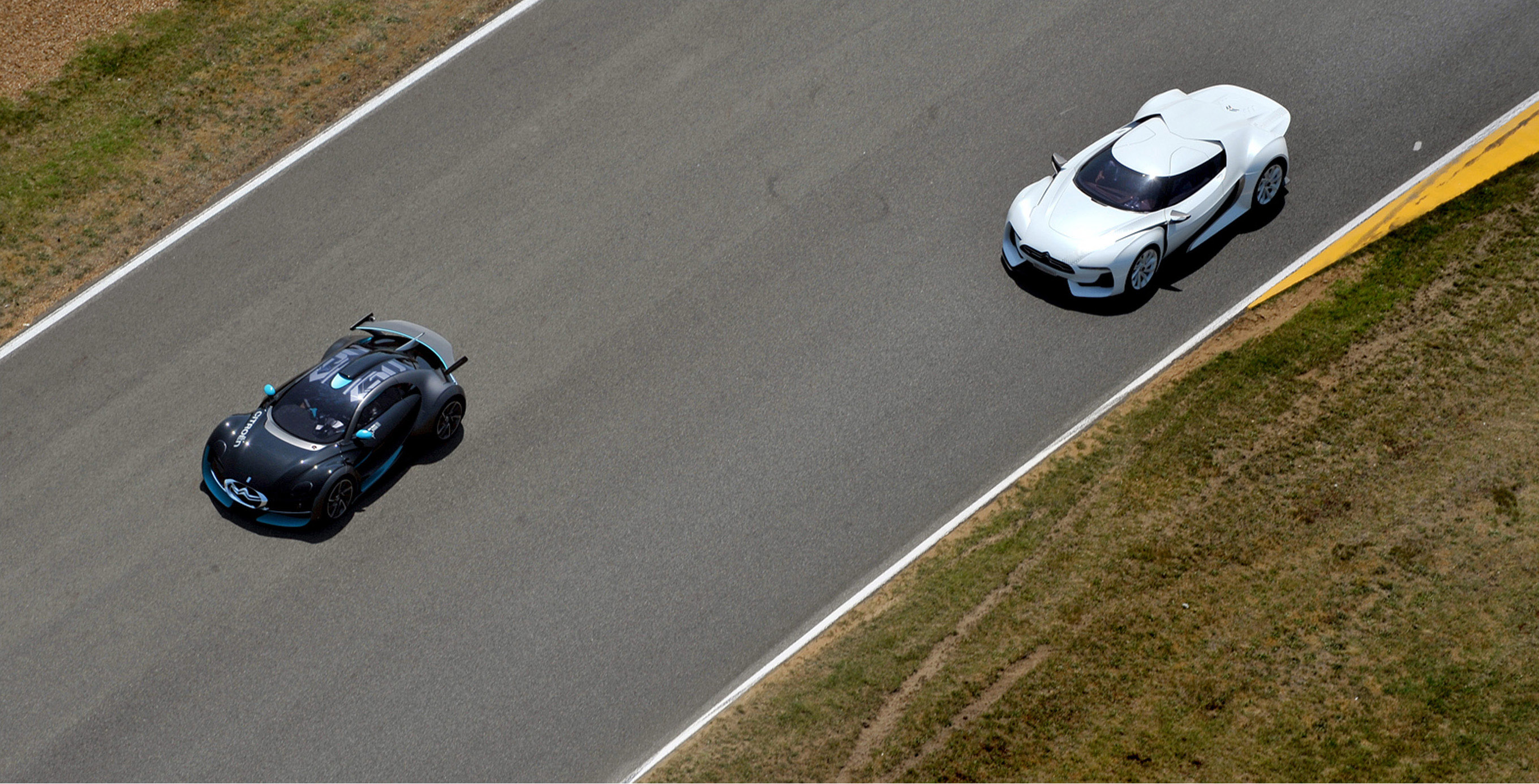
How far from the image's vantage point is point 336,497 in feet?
39.8

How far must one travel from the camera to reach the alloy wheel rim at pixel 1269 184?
1355 cm

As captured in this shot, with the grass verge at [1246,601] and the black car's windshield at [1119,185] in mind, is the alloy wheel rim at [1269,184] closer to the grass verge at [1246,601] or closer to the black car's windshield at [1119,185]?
the black car's windshield at [1119,185]

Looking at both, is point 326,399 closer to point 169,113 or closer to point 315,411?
point 315,411

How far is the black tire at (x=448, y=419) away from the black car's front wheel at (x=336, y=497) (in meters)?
1.03

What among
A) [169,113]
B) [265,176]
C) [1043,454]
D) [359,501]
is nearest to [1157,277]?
[1043,454]

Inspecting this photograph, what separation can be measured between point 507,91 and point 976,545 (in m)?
9.59

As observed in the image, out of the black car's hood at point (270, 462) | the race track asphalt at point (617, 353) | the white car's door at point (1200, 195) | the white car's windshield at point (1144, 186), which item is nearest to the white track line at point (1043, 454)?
the race track asphalt at point (617, 353)

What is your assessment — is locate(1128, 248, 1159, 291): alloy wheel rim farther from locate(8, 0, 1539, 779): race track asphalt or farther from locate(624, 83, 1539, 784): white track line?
locate(624, 83, 1539, 784): white track line

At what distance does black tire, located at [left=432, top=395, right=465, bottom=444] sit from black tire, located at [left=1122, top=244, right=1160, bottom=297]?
7899 millimetres

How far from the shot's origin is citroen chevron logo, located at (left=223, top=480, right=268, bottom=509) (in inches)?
472

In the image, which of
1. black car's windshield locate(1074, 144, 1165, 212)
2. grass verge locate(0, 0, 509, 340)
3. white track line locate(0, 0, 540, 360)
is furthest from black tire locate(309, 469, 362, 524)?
black car's windshield locate(1074, 144, 1165, 212)

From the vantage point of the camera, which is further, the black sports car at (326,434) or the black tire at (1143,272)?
the black tire at (1143,272)

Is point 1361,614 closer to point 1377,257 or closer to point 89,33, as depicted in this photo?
point 1377,257

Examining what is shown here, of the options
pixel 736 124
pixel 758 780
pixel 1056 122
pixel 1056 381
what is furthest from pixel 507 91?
pixel 758 780
